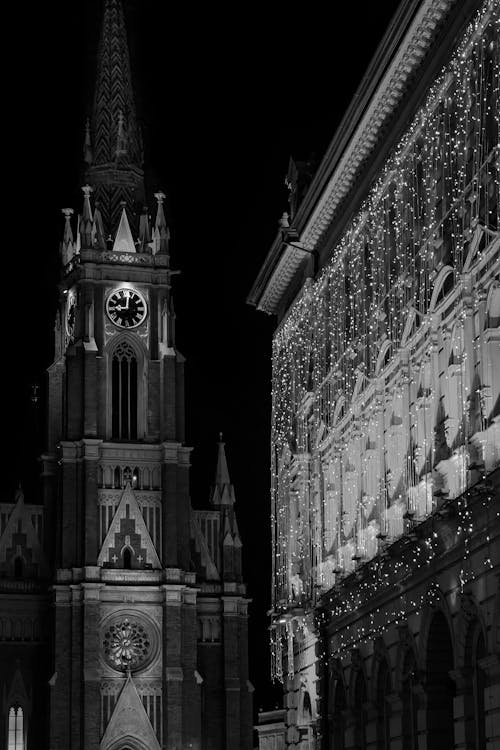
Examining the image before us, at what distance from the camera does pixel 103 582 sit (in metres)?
83.0

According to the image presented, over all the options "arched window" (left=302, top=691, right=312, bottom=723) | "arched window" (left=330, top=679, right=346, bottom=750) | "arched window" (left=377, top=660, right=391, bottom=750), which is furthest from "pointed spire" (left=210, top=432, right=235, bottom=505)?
"arched window" (left=377, top=660, right=391, bottom=750)

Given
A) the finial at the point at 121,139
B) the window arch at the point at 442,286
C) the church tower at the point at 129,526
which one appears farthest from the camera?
the finial at the point at 121,139

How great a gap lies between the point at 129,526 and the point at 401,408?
50096 millimetres

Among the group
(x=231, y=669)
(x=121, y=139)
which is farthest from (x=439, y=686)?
(x=121, y=139)

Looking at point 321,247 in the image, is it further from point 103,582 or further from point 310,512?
point 103,582

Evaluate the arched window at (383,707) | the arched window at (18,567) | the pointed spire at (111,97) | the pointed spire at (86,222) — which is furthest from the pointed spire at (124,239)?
the arched window at (383,707)

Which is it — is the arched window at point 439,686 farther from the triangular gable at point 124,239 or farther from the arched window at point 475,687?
the triangular gable at point 124,239

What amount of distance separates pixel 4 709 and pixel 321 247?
43.6 metres

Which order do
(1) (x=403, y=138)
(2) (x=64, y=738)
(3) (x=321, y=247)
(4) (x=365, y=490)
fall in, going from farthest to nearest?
(2) (x=64, y=738) < (3) (x=321, y=247) < (4) (x=365, y=490) < (1) (x=403, y=138)

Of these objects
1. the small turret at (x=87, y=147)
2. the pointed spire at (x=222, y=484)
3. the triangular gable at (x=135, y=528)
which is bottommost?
the triangular gable at (x=135, y=528)

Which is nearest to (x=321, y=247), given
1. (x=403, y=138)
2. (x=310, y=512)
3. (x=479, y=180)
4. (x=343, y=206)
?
(x=343, y=206)

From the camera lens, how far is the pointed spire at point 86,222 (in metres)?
89.8

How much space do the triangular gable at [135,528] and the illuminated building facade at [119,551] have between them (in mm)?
81

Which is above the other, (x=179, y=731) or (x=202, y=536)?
(x=202, y=536)
